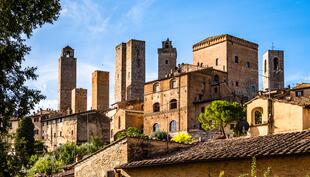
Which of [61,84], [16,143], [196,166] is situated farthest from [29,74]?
[61,84]

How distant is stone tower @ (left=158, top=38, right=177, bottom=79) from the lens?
93.7 metres

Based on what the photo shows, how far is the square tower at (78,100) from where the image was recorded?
95.2 meters

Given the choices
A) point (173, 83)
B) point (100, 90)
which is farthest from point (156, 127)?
point (100, 90)

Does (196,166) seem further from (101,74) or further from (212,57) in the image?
(101,74)

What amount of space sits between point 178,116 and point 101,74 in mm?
26406

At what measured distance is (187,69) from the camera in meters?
79.2

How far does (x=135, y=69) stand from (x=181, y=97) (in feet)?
73.6

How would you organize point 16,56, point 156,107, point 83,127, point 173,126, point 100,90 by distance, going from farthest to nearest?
point 100,90 < point 83,127 < point 156,107 < point 173,126 < point 16,56

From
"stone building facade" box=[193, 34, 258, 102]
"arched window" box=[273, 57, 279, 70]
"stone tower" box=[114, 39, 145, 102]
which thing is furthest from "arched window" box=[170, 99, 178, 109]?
"arched window" box=[273, 57, 279, 70]

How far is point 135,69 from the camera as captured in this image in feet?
304

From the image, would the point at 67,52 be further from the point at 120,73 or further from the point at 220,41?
the point at 220,41

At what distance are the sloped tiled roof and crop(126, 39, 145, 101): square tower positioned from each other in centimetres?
7099

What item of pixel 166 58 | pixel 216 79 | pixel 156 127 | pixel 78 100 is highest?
pixel 166 58

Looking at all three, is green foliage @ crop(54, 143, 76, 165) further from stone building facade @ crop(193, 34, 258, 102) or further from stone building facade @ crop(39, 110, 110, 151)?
stone building facade @ crop(193, 34, 258, 102)
